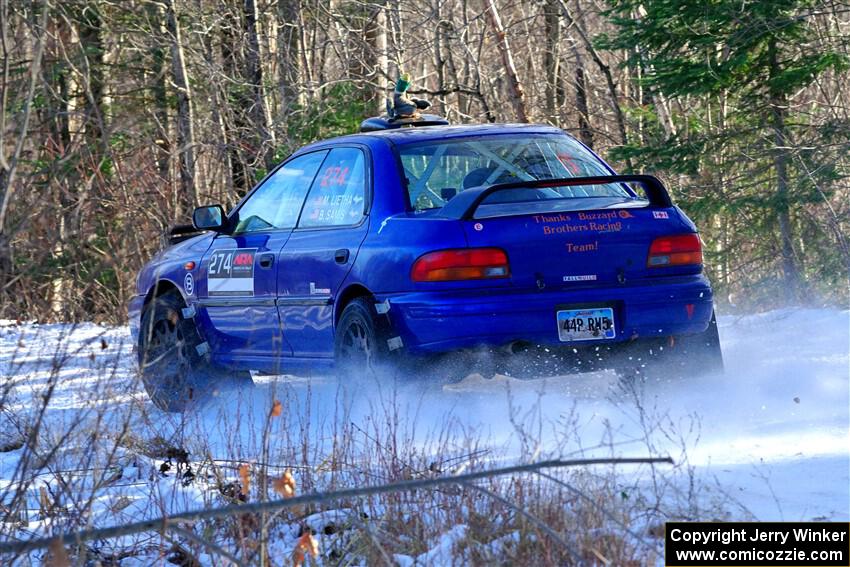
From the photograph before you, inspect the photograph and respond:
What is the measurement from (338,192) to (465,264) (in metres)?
1.42

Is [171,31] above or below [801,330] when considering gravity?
above

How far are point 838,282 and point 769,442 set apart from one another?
8534 mm

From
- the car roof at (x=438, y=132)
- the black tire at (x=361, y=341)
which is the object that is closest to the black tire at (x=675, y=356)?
the black tire at (x=361, y=341)

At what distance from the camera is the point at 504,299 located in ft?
22.3

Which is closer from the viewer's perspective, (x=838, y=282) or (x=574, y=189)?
(x=574, y=189)

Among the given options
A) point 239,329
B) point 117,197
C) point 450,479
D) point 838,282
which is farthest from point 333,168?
point 117,197

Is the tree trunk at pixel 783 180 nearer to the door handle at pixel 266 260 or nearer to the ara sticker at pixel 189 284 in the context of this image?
the ara sticker at pixel 189 284

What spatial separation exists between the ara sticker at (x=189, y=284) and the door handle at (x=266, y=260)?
967 mm

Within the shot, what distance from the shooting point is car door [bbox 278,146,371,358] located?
7539mm

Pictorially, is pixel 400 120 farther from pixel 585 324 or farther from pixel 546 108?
pixel 546 108

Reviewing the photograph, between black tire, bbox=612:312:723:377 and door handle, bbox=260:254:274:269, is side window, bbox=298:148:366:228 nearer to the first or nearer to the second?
door handle, bbox=260:254:274:269

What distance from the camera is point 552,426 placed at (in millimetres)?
6562

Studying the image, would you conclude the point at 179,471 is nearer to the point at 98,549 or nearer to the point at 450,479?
the point at 98,549

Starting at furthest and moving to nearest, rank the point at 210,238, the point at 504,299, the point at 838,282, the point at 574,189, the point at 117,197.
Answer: the point at 117,197
the point at 838,282
the point at 210,238
the point at 574,189
the point at 504,299
